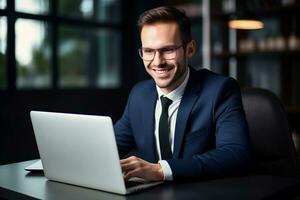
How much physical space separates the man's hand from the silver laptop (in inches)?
1.0

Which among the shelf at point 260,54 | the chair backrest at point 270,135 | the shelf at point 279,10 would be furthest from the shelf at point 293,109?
the chair backrest at point 270,135

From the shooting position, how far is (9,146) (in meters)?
2.93

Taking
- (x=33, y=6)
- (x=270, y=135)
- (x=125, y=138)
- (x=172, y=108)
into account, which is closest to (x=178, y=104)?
(x=172, y=108)

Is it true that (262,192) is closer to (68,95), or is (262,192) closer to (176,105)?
(176,105)

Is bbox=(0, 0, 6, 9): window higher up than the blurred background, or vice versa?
bbox=(0, 0, 6, 9): window

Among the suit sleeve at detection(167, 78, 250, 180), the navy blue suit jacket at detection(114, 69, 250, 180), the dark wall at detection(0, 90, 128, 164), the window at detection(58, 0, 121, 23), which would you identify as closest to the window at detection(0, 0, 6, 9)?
the window at detection(58, 0, 121, 23)

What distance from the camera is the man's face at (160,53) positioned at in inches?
57.2

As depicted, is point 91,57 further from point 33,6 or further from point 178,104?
point 178,104

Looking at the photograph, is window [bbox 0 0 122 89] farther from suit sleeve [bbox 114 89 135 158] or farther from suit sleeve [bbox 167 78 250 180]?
suit sleeve [bbox 167 78 250 180]

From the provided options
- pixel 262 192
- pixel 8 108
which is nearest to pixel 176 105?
pixel 262 192

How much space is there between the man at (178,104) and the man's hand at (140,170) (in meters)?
0.20

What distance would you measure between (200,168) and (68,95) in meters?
2.22

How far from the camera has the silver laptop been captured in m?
1.03

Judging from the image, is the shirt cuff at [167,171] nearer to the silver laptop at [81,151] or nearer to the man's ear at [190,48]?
the silver laptop at [81,151]
